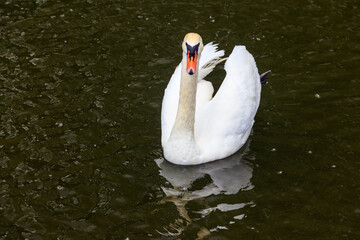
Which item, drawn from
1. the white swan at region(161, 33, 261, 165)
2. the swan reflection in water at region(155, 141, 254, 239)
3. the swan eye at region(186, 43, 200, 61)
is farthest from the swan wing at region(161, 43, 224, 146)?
the swan eye at region(186, 43, 200, 61)

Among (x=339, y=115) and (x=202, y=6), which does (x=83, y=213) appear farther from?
(x=202, y=6)

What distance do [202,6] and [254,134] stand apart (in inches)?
172

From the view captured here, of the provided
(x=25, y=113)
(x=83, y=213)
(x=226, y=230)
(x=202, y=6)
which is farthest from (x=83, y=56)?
(x=226, y=230)

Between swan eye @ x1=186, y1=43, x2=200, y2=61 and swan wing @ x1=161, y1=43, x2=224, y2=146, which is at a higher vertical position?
swan eye @ x1=186, y1=43, x2=200, y2=61

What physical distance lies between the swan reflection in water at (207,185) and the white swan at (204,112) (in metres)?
A: 0.12

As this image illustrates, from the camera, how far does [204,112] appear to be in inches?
356

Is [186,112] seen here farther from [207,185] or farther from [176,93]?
[207,185]

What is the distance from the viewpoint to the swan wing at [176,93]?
8938mm

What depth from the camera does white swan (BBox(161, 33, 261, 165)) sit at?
8.35 m

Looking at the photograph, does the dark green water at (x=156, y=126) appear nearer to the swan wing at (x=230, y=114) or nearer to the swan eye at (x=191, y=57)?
the swan wing at (x=230, y=114)

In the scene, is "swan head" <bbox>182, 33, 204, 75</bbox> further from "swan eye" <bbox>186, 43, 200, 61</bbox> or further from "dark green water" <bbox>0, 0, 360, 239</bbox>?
"dark green water" <bbox>0, 0, 360, 239</bbox>

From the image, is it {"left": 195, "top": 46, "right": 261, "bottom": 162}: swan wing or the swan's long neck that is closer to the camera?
the swan's long neck

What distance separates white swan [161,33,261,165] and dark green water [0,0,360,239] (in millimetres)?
235

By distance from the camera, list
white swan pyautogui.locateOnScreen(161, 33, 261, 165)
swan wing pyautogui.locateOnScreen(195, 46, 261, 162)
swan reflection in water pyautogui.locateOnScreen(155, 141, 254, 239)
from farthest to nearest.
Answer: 1. swan wing pyautogui.locateOnScreen(195, 46, 261, 162)
2. white swan pyautogui.locateOnScreen(161, 33, 261, 165)
3. swan reflection in water pyautogui.locateOnScreen(155, 141, 254, 239)
